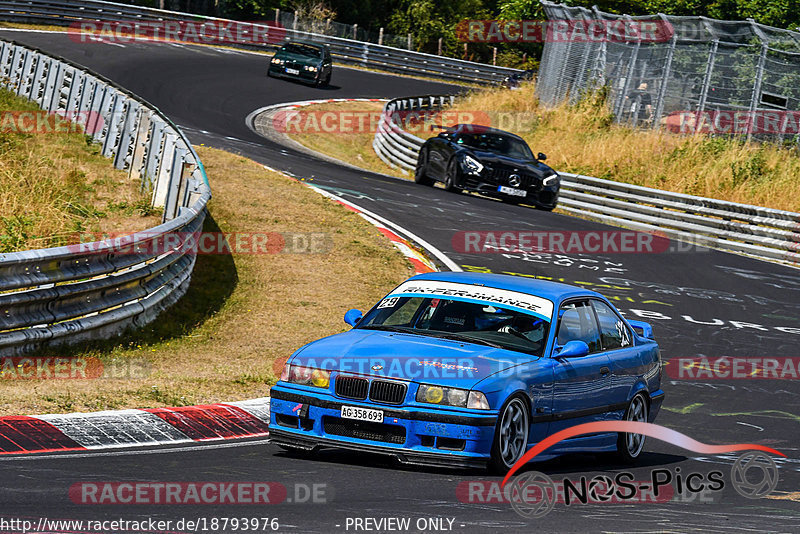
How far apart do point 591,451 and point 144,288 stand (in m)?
5.28

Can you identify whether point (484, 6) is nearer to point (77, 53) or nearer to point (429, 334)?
point (77, 53)

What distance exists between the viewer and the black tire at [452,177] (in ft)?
78.5

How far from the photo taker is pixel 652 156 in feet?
95.0

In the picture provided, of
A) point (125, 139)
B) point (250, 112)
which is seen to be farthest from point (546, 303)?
point (250, 112)

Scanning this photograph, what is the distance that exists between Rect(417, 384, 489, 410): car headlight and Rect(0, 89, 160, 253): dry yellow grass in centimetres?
640

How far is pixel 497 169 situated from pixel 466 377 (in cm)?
1650

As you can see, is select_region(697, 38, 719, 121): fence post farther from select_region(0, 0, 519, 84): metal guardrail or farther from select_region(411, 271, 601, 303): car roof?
select_region(0, 0, 519, 84): metal guardrail

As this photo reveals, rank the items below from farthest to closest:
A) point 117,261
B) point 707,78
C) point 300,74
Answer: point 300,74 < point 707,78 < point 117,261

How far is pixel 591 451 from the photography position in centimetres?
842

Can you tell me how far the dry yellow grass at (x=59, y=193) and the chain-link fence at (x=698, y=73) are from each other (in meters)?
15.6
